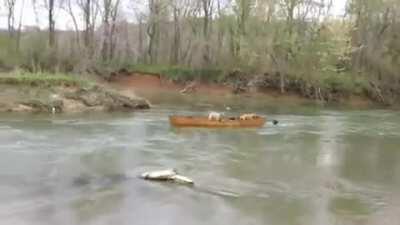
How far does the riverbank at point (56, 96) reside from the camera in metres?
32.3

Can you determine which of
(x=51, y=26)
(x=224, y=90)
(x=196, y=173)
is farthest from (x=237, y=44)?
(x=196, y=173)

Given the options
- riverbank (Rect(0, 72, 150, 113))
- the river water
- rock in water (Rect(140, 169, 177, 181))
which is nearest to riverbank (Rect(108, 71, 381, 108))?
riverbank (Rect(0, 72, 150, 113))

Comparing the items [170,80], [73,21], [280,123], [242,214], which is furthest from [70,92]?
[242,214]

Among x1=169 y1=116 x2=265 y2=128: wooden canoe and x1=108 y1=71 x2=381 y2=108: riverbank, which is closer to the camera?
x1=169 y1=116 x2=265 y2=128: wooden canoe

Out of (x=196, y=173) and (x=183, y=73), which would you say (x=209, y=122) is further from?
(x=183, y=73)

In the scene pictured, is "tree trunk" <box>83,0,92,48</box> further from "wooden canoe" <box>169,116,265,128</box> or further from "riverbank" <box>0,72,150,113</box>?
"wooden canoe" <box>169,116,265,128</box>

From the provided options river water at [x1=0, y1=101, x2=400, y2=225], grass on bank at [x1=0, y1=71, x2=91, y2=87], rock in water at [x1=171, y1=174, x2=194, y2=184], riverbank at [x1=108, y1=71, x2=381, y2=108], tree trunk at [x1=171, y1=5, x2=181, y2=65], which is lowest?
river water at [x1=0, y1=101, x2=400, y2=225]

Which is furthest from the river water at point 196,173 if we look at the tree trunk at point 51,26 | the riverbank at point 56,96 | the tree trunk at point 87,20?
the tree trunk at point 87,20

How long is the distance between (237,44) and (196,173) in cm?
3492

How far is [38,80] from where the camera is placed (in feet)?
113

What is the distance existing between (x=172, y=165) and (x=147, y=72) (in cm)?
3269

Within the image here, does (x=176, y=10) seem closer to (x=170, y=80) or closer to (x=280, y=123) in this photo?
(x=170, y=80)

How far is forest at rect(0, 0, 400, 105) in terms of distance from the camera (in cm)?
4878

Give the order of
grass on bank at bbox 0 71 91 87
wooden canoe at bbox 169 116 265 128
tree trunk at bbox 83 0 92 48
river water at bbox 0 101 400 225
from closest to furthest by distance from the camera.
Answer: river water at bbox 0 101 400 225 < wooden canoe at bbox 169 116 265 128 < grass on bank at bbox 0 71 91 87 < tree trunk at bbox 83 0 92 48
